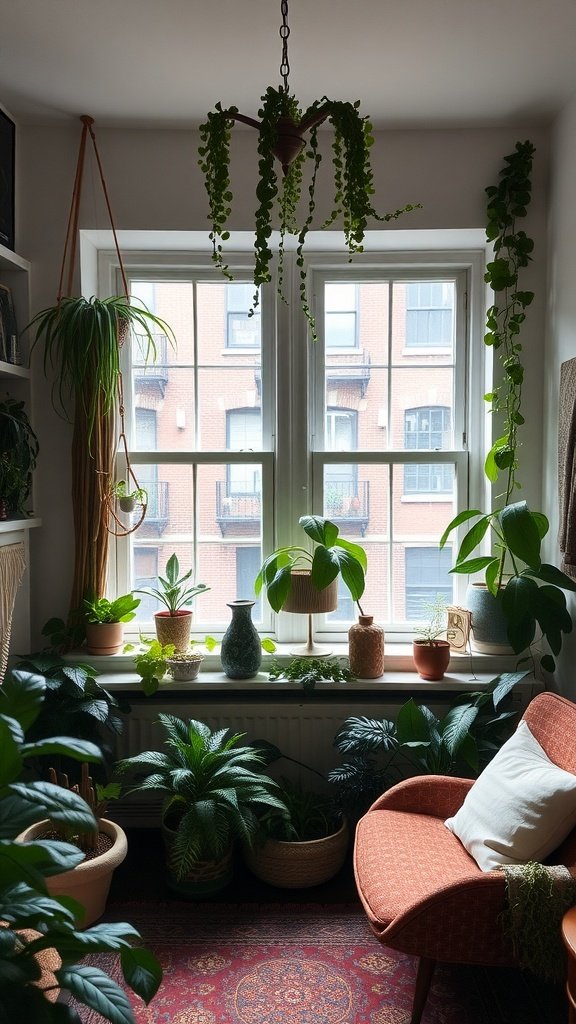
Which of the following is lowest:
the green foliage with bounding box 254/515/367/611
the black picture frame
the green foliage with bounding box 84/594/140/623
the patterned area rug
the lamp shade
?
the patterned area rug

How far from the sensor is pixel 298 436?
3.30m

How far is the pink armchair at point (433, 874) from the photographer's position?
183 centimetres

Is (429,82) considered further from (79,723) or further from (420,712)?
(79,723)

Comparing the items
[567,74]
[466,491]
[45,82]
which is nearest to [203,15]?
[45,82]

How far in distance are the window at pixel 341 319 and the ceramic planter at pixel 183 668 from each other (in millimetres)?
1492

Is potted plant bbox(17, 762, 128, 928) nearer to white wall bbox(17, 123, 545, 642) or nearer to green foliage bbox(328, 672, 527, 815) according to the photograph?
green foliage bbox(328, 672, 527, 815)

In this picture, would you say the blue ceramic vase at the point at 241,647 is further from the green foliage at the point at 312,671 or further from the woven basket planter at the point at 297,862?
the woven basket planter at the point at 297,862

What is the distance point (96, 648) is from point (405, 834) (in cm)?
145

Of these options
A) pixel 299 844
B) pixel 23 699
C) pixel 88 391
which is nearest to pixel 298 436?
pixel 88 391

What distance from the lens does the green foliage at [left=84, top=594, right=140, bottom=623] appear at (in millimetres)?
3041

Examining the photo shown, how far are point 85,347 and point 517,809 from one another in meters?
2.20

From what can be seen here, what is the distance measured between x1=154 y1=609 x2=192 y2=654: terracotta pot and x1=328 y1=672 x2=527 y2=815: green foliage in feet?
2.46

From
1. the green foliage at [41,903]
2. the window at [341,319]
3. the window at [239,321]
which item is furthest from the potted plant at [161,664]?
the green foliage at [41,903]

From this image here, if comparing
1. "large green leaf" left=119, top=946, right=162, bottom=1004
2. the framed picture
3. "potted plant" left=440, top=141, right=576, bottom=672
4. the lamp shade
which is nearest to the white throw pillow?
"potted plant" left=440, top=141, right=576, bottom=672
